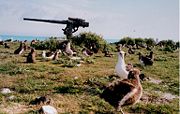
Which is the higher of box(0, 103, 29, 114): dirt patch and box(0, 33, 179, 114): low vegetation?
box(0, 33, 179, 114): low vegetation

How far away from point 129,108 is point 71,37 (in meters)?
24.3

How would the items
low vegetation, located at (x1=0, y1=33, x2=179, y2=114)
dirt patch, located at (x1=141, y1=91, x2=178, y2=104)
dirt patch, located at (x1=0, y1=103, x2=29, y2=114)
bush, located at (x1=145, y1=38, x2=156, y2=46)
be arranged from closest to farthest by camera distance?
1. dirt patch, located at (x1=0, y1=103, x2=29, y2=114)
2. low vegetation, located at (x1=0, y1=33, x2=179, y2=114)
3. dirt patch, located at (x1=141, y1=91, x2=178, y2=104)
4. bush, located at (x1=145, y1=38, x2=156, y2=46)

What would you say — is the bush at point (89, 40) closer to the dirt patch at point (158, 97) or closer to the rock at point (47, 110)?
the dirt patch at point (158, 97)

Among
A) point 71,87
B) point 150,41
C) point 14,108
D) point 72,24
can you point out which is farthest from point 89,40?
point 14,108

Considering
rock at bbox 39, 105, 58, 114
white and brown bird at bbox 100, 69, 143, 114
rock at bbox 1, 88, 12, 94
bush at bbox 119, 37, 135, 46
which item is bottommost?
rock at bbox 39, 105, 58, 114

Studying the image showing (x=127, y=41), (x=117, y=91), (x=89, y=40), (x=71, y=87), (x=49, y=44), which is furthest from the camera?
(x=127, y=41)

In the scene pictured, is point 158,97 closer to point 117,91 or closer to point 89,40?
point 117,91

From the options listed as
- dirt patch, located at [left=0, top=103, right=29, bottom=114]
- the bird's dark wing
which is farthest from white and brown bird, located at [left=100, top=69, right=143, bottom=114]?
dirt patch, located at [left=0, top=103, right=29, bottom=114]

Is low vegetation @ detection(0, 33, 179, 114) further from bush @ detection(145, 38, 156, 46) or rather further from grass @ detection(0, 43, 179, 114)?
bush @ detection(145, 38, 156, 46)

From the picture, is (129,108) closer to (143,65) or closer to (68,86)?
(68,86)

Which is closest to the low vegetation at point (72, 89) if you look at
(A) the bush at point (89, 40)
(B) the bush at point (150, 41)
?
(A) the bush at point (89, 40)

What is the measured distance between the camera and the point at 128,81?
10188mm

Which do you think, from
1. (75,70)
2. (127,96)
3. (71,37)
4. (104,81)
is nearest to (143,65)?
(75,70)

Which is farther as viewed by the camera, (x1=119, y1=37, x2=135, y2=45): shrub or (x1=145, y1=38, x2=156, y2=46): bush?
(x1=145, y1=38, x2=156, y2=46): bush
